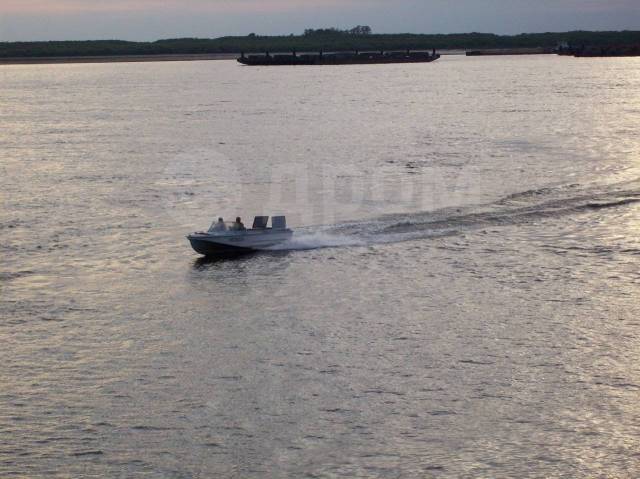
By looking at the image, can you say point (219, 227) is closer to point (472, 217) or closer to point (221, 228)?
point (221, 228)

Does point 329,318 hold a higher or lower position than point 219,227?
lower

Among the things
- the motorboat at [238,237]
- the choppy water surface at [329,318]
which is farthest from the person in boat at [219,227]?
the choppy water surface at [329,318]

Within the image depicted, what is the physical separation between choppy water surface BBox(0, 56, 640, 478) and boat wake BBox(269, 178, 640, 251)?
17 centimetres

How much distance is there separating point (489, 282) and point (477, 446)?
38.0 feet

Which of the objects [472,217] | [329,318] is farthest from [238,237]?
[472,217]

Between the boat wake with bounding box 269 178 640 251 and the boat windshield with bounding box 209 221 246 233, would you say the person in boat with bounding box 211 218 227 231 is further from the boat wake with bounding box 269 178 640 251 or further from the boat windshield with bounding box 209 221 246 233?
the boat wake with bounding box 269 178 640 251

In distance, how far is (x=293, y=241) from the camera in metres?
33.6

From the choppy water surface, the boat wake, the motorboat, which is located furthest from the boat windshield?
the boat wake

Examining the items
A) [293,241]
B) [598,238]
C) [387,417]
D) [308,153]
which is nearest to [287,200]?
[293,241]

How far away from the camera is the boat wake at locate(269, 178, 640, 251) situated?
34.5m

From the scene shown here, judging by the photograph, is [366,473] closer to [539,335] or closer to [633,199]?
[539,335]

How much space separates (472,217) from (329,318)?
13891 mm

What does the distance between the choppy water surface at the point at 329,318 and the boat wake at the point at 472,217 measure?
6.5 inches

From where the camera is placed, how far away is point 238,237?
32.3 m
